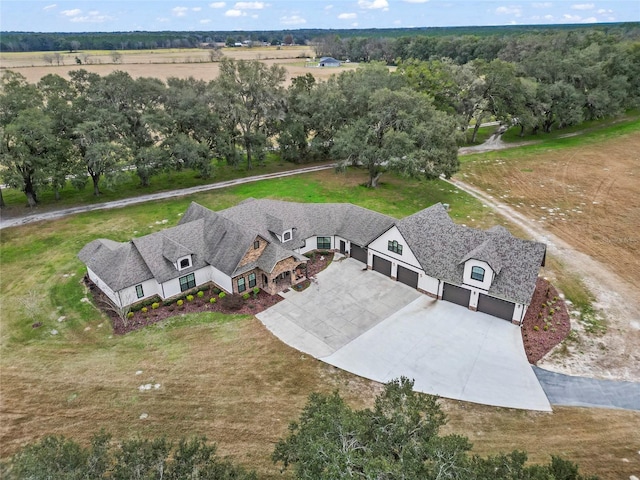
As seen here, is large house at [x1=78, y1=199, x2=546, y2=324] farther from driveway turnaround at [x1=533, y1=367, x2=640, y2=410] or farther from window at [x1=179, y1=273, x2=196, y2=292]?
driveway turnaround at [x1=533, y1=367, x2=640, y2=410]

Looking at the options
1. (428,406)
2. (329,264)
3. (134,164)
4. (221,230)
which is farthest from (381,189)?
(428,406)

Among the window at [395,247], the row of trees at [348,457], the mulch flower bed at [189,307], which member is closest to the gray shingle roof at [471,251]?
the window at [395,247]

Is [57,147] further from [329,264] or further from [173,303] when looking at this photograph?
[329,264]

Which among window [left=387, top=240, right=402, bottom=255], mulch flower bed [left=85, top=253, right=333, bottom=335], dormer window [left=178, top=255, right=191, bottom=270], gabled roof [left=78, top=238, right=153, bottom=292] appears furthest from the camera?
window [left=387, top=240, right=402, bottom=255]

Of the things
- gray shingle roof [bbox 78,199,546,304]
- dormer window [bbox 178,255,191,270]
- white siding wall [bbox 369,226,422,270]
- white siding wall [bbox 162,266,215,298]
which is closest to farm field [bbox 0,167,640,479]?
white siding wall [bbox 162,266,215,298]

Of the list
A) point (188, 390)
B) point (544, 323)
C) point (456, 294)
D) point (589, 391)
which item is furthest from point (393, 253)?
point (188, 390)

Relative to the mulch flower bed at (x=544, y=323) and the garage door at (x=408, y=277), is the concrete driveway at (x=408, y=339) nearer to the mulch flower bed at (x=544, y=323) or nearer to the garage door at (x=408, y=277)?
the garage door at (x=408, y=277)
